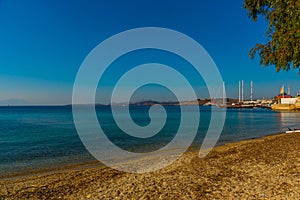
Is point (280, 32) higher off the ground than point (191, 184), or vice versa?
point (280, 32)

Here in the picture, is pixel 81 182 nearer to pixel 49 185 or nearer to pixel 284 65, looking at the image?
pixel 49 185

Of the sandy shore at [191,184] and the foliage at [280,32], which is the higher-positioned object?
the foliage at [280,32]

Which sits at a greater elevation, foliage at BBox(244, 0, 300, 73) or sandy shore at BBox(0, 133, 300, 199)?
foliage at BBox(244, 0, 300, 73)

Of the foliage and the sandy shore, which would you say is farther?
the foliage

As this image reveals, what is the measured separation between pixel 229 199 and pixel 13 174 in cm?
1023

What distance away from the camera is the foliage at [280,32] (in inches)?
350

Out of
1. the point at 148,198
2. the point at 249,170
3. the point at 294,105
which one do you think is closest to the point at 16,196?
the point at 148,198

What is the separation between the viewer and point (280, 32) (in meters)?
9.87

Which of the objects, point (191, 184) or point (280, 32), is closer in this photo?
point (191, 184)

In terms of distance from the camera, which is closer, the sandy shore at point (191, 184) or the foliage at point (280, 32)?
the sandy shore at point (191, 184)

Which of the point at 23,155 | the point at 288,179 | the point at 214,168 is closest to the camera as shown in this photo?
the point at 288,179

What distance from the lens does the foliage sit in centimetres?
889

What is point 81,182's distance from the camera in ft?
25.1

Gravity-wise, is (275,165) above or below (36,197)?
above
